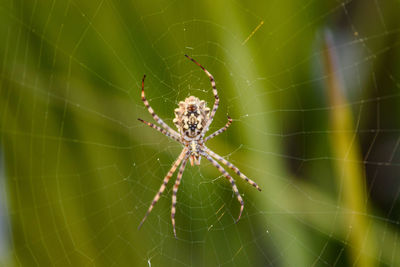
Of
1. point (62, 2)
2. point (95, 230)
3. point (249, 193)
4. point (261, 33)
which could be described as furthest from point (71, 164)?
point (261, 33)

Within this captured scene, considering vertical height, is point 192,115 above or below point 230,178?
above

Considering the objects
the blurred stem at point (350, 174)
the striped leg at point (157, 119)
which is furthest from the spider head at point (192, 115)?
the blurred stem at point (350, 174)

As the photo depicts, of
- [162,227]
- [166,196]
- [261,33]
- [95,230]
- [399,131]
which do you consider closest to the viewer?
[399,131]

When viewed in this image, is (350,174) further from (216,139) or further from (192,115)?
(192,115)

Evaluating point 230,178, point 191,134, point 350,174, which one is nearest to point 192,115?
point 191,134

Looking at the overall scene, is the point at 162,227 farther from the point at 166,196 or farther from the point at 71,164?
the point at 71,164

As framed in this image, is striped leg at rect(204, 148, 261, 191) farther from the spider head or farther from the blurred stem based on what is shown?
the blurred stem

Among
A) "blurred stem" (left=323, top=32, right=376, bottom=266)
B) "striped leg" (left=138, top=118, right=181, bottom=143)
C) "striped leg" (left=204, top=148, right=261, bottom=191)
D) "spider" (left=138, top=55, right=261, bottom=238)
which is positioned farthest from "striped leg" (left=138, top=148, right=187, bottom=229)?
"blurred stem" (left=323, top=32, right=376, bottom=266)

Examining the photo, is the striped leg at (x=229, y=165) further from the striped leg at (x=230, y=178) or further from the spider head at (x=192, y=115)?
the spider head at (x=192, y=115)
